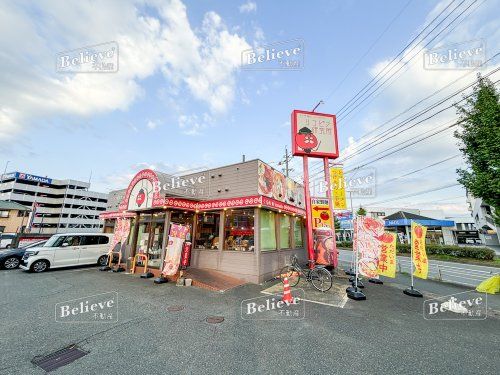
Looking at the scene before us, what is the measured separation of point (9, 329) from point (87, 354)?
8.91 feet

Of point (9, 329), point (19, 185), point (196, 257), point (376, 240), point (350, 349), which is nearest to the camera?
point (350, 349)

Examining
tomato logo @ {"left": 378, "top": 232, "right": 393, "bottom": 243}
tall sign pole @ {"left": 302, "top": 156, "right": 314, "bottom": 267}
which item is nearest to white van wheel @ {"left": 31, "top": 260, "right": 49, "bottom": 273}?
tall sign pole @ {"left": 302, "top": 156, "right": 314, "bottom": 267}

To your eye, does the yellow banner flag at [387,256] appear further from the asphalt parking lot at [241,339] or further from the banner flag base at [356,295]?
the banner flag base at [356,295]

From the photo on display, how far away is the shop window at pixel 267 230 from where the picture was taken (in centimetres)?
1055

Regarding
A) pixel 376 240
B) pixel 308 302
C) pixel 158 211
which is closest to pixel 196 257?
pixel 158 211

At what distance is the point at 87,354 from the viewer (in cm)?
416

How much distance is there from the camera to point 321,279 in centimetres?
890

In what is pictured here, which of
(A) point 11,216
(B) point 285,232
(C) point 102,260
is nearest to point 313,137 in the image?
(B) point 285,232

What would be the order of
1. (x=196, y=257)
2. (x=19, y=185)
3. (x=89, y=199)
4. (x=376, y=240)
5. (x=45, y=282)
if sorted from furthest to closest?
(x=89, y=199) → (x=19, y=185) → (x=196, y=257) → (x=45, y=282) → (x=376, y=240)

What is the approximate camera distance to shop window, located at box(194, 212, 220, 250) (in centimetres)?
1150

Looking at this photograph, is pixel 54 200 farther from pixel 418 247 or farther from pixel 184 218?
pixel 418 247

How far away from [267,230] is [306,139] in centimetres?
619

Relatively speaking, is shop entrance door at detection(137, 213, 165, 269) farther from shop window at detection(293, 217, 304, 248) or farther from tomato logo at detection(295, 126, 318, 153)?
tomato logo at detection(295, 126, 318, 153)

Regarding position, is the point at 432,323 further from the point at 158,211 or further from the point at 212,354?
the point at 158,211
